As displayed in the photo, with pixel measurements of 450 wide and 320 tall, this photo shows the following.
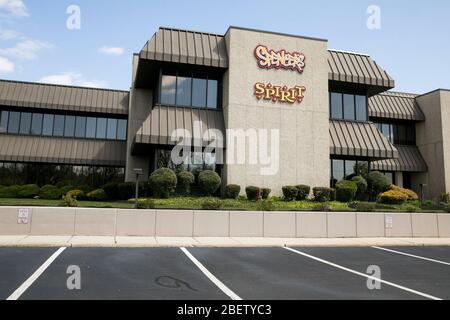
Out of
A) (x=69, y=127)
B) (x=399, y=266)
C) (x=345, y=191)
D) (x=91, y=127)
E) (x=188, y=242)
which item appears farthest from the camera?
(x=91, y=127)

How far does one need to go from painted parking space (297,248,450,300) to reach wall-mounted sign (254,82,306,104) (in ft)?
42.3

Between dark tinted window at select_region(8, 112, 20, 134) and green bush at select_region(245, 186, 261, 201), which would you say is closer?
green bush at select_region(245, 186, 261, 201)

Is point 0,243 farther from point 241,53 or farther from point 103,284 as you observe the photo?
point 241,53

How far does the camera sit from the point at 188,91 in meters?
25.4

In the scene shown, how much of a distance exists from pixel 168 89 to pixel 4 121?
1577 cm

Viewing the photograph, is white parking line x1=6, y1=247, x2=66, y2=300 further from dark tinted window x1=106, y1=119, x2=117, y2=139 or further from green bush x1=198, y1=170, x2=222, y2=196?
dark tinted window x1=106, y1=119, x2=117, y2=139

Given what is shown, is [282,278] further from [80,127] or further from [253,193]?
[80,127]

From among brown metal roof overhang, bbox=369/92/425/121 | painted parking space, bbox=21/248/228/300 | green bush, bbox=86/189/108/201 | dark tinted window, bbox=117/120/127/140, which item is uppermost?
brown metal roof overhang, bbox=369/92/425/121

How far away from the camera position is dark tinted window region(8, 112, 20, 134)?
31.7m

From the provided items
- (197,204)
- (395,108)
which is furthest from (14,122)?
(395,108)

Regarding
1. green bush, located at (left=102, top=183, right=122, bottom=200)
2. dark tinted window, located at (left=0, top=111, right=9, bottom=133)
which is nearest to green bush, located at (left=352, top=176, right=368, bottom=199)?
green bush, located at (left=102, top=183, right=122, bottom=200)

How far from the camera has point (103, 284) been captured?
7.83m

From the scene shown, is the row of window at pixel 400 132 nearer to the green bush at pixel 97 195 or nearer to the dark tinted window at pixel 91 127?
the green bush at pixel 97 195
